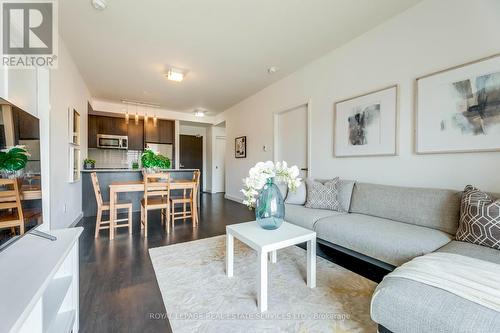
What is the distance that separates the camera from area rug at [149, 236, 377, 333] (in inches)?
54.8

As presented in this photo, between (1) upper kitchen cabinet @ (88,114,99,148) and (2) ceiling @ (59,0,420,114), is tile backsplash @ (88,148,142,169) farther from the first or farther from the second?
(2) ceiling @ (59,0,420,114)

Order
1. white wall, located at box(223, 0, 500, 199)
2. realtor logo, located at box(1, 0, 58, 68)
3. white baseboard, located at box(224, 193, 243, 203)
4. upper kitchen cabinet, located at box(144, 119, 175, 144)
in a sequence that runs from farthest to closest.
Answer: upper kitchen cabinet, located at box(144, 119, 175, 144), white baseboard, located at box(224, 193, 243, 203), white wall, located at box(223, 0, 500, 199), realtor logo, located at box(1, 0, 58, 68)

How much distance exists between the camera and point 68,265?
4.44ft

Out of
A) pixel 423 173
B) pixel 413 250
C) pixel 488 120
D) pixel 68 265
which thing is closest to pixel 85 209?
pixel 68 265

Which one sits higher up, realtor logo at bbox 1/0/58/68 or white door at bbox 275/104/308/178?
realtor logo at bbox 1/0/58/68

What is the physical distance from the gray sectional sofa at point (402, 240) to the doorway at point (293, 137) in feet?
3.85

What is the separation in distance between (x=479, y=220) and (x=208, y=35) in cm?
319

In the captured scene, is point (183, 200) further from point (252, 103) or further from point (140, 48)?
point (252, 103)

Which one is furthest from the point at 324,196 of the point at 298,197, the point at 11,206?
the point at 11,206

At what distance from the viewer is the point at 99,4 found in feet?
7.07

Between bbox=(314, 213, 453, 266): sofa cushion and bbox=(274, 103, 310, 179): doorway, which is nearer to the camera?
bbox=(314, 213, 453, 266): sofa cushion

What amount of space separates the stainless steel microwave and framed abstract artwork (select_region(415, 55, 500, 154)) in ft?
21.1

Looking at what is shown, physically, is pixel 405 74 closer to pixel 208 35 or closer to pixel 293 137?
pixel 293 137

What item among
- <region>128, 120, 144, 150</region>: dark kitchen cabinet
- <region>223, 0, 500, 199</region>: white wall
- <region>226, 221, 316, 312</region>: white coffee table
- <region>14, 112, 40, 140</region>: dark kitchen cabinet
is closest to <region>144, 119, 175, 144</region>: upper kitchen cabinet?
<region>128, 120, 144, 150</region>: dark kitchen cabinet
